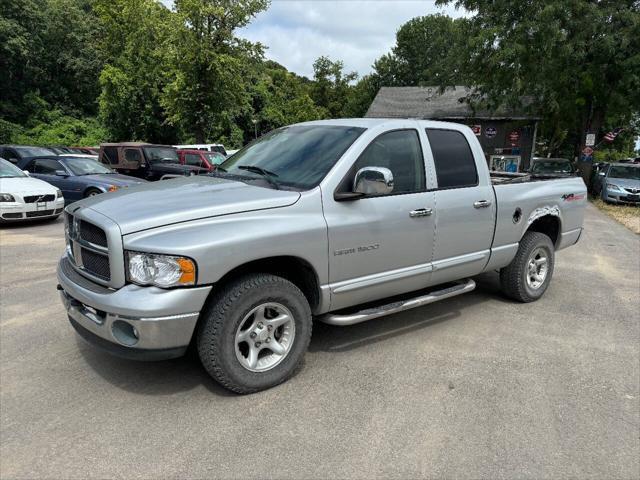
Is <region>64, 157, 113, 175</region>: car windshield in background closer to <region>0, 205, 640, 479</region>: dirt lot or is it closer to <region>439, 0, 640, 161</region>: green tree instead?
<region>0, 205, 640, 479</region>: dirt lot

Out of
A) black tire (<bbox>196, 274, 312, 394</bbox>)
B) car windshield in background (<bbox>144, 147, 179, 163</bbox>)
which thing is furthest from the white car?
black tire (<bbox>196, 274, 312, 394</bbox>)

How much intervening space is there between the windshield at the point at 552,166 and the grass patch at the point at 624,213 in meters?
2.42

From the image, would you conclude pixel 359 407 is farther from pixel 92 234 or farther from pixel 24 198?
pixel 24 198

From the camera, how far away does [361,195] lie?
369cm

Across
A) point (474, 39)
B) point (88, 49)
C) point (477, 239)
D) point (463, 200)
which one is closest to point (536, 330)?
point (477, 239)

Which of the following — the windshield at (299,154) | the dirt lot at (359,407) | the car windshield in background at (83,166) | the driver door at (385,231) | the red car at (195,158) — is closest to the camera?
the dirt lot at (359,407)

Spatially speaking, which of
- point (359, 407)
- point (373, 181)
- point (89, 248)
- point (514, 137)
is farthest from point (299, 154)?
point (514, 137)

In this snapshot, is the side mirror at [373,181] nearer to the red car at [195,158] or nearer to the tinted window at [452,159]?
the tinted window at [452,159]

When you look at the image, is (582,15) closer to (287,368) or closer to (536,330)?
(536,330)

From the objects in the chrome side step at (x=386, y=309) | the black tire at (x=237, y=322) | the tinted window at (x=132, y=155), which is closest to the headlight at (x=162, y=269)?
the black tire at (x=237, y=322)

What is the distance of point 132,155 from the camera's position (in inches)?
617

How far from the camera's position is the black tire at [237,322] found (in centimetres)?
317

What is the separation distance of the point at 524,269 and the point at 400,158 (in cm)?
221

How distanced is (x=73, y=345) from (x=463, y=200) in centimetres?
367
